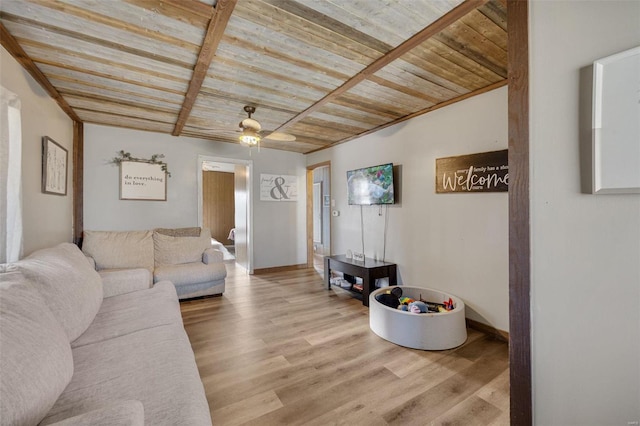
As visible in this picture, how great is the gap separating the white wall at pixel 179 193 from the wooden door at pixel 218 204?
389 centimetres

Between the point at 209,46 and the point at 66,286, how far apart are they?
5.74 ft

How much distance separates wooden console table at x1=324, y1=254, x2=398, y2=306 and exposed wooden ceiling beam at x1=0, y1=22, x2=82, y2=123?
11.6 ft

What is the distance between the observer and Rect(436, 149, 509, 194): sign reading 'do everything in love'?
2365 millimetres

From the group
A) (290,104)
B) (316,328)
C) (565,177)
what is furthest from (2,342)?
(290,104)

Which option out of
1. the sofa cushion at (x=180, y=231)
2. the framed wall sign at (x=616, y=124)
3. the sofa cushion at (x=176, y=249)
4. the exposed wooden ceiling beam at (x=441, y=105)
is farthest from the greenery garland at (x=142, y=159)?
the framed wall sign at (x=616, y=124)

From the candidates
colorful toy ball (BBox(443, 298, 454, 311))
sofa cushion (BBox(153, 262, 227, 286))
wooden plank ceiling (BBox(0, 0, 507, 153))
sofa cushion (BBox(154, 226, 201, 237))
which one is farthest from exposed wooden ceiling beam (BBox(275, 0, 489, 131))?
sofa cushion (BBox(154, 226, 201, 237))

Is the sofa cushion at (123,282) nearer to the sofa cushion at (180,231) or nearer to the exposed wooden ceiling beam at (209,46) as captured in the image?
the sofa cushion at (180,231)

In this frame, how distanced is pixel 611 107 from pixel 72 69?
338 centimetres

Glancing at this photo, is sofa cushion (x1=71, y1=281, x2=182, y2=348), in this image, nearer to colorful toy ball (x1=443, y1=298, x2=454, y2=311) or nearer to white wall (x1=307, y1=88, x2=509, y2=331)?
colorful toy ball (x1=443, y1=298, x2=454, y2=311)

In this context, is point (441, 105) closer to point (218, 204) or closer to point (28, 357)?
point (28, 357)

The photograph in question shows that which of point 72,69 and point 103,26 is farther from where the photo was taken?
point 72,69

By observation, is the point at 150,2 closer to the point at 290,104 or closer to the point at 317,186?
the point at 290,104

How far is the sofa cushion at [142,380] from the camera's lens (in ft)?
3.00

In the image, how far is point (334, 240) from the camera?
15.3ft
